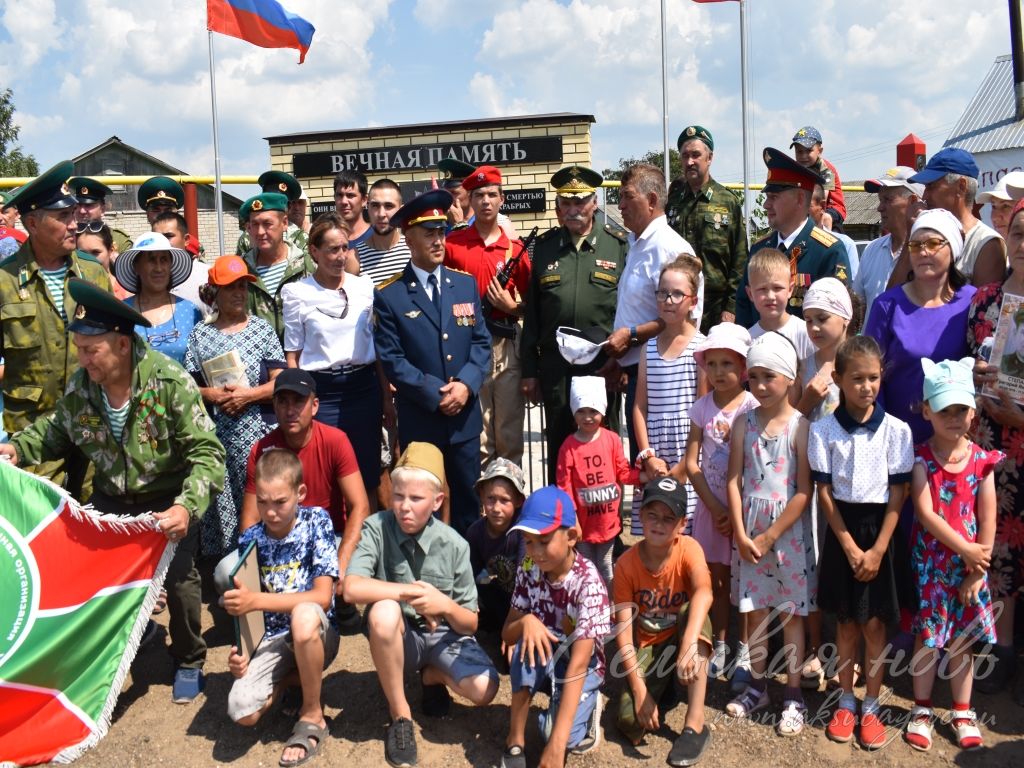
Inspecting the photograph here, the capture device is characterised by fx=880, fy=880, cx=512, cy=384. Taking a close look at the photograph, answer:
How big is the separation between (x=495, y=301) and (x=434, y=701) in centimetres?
258

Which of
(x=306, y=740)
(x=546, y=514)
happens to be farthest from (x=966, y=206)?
(x=306, y=740)

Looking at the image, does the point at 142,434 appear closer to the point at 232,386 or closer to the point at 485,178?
the point at 232,386

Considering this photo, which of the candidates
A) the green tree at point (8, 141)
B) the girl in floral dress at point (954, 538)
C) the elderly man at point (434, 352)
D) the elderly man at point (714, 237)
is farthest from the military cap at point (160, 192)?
the green tree at point (8, 141)

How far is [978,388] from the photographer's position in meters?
4.08

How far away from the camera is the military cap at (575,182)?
5.37 metres

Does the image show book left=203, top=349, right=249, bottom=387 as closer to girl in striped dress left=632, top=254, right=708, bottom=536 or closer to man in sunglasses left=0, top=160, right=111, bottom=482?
man in sunglasses left=0, top=160, right=111, bottom=482

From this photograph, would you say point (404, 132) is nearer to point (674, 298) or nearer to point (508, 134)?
point (508, 134)

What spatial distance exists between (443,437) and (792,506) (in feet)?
6.54

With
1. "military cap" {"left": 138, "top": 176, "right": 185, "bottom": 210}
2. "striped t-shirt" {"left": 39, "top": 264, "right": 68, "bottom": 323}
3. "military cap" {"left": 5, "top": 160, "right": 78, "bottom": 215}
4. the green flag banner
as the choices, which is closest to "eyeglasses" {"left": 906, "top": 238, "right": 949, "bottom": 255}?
the green flag banner

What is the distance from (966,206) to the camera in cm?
471

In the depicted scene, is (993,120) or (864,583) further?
(993,120)

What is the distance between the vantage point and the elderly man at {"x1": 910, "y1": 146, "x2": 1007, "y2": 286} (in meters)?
4.49

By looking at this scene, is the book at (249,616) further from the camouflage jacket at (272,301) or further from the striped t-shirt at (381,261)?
the striped t-shirt at (381,261)

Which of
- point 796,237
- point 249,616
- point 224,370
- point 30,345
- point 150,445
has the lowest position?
point 249,616
